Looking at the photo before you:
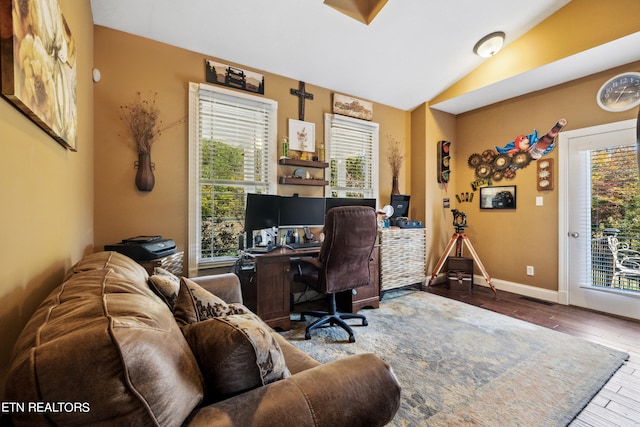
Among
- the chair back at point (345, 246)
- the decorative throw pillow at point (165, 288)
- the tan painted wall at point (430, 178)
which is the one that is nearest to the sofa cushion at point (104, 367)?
the decorative throw pillow at point (165, 288)

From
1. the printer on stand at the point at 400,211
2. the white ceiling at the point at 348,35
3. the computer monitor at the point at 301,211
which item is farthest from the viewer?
the printer on stand at the point at 400,211

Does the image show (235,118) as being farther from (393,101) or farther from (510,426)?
(510,426)

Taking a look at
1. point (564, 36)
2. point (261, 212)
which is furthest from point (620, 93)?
point (261, 212)

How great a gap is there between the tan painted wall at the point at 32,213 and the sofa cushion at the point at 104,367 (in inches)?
12.5

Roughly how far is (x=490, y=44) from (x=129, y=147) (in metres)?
4.18

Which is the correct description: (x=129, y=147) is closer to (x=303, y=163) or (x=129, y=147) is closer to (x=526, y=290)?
(x=303, y=163)

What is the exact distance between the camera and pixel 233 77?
2.90 m

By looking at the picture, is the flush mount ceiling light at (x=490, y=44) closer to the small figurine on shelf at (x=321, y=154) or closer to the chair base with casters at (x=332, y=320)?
the small figurine on shelf at (x=321, y=154)

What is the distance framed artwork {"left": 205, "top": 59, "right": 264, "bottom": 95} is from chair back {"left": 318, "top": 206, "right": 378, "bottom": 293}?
186cm

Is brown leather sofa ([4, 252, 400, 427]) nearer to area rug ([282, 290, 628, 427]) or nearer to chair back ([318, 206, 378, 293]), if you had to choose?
area rug ([282, 290, 628, 427])

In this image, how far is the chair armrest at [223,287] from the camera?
1730 millimetres

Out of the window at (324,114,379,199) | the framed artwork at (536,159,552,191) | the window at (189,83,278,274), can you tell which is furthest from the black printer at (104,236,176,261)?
the framed artwork at (536,159,552,191)

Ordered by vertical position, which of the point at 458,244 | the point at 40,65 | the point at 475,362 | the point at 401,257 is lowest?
the point at 475,362

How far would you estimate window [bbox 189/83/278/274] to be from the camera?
272cm
